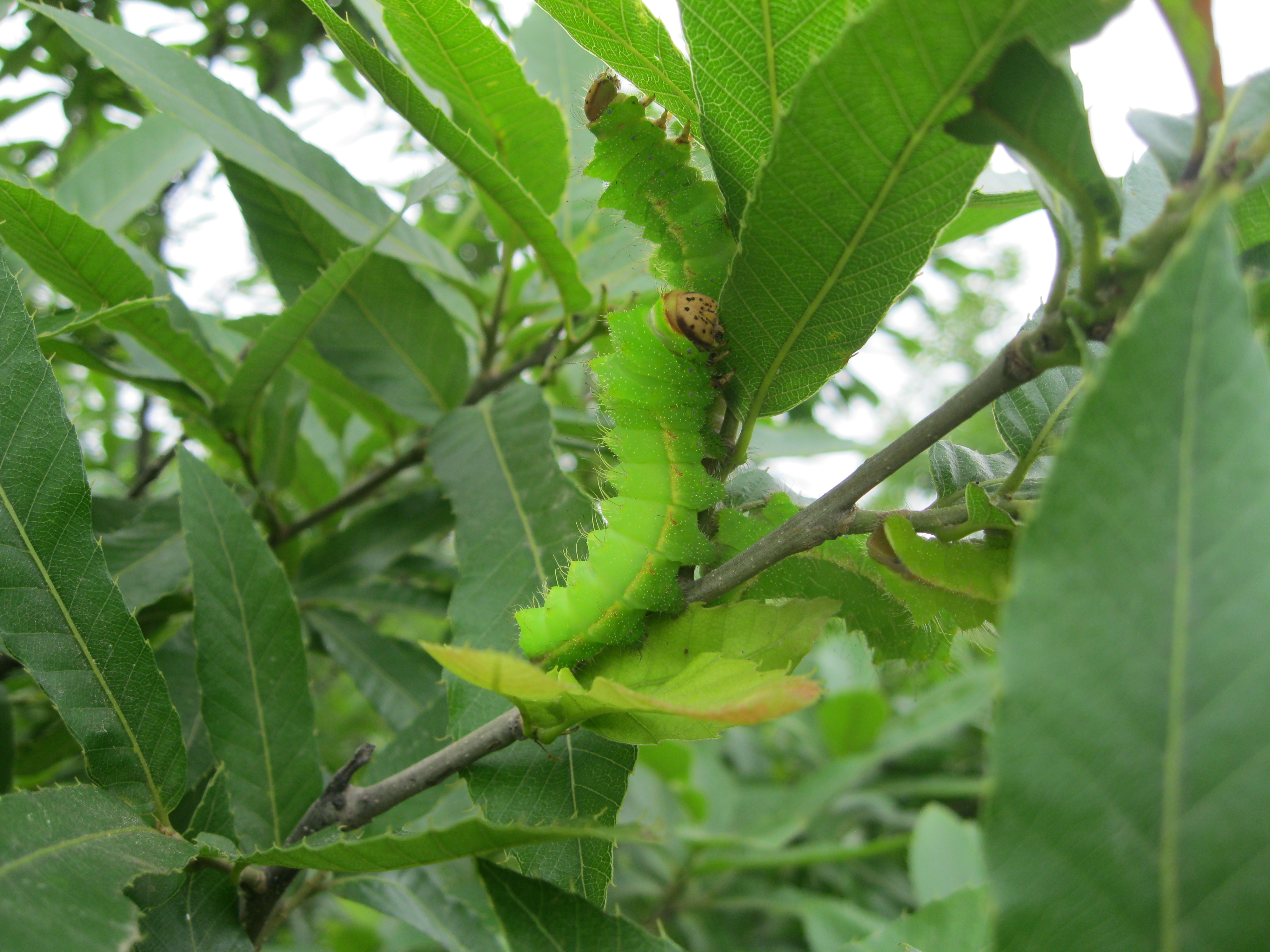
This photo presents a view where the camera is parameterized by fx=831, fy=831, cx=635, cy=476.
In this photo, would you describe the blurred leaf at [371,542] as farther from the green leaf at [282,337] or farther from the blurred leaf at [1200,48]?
the blurred leaf at [1200,48]

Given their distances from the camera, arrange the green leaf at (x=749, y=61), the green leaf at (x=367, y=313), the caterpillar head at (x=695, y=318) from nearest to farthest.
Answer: the green leaf at (x=749, y=61) < the caterpillar head at (x=695, y=318) < the green leaf at (x=367, y=313)

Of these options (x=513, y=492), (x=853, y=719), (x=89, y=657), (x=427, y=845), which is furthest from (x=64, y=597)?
(x=853, y=719)

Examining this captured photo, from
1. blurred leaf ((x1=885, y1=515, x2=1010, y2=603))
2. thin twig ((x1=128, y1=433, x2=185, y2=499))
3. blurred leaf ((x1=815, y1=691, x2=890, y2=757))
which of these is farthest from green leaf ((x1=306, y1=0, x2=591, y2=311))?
blurred leaf ((x1=815, y1=691, x2=890, y2=757))

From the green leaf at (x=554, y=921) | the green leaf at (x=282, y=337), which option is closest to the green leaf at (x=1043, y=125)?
the green leaf at (x=554, y=921)

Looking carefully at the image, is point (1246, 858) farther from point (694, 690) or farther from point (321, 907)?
point (321, 907)

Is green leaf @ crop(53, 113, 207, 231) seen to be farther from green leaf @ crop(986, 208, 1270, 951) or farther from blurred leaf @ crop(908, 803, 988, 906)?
blurred leaf @ crop(908, 803, 988, 906)

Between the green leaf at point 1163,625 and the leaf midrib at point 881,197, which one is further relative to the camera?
the leaf midrib at point 881,197

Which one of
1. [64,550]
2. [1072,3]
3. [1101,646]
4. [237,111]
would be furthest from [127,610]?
[1072,3]
